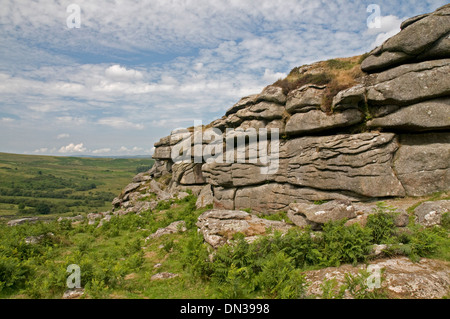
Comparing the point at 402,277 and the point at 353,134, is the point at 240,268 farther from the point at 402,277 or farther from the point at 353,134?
the point at 353,134

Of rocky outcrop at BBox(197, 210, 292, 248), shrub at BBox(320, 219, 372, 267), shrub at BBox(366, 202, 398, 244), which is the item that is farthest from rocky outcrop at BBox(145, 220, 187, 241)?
shrub at BBox(366, 202, 398, 244)

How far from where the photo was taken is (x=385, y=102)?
19.7 meters

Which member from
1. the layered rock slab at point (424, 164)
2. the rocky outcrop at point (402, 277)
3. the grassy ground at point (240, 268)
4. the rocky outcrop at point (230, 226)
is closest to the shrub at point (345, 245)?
the grassy ground at point (240, 268)

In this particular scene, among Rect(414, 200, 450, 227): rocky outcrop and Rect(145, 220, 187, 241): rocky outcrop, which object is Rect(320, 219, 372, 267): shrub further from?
Rect(145, 220, 187, 241): rocky outcrop

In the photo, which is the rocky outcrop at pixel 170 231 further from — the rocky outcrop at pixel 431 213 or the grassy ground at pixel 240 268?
the rocky outcrop at pixel 431 213

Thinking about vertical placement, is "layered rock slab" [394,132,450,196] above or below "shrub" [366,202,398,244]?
above

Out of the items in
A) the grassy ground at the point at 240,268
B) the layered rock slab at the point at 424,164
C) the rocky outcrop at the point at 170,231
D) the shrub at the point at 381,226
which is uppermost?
the layered rock slab at the point at 424,164

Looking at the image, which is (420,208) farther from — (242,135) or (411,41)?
(242,135)

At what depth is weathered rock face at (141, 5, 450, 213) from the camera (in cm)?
1811

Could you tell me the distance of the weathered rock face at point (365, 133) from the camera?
18.1 meters

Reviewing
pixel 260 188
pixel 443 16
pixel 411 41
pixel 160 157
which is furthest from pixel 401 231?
pixel 160 157

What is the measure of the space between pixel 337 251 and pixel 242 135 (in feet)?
62.5

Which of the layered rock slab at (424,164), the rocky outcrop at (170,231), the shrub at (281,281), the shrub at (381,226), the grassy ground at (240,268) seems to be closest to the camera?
the shrub at (281,281)
